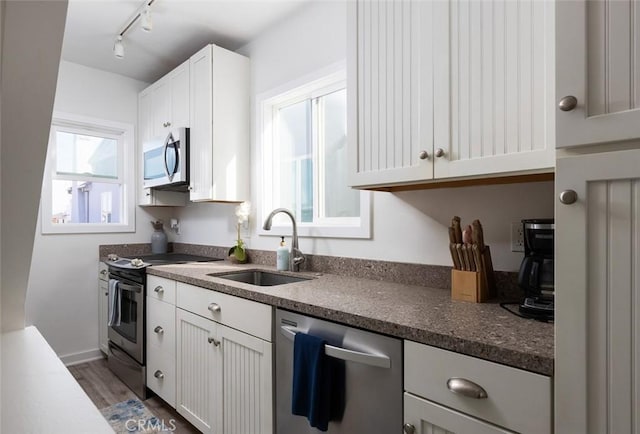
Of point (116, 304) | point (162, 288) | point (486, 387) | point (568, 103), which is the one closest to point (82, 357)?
point (116, 304)

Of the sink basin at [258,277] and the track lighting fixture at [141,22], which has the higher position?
the track lighting fixture at [141,22]

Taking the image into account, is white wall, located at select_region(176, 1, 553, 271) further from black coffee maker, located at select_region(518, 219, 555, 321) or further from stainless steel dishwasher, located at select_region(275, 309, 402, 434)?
stainless steel dishwasher, located at select_region(275, 309, 402, 434)

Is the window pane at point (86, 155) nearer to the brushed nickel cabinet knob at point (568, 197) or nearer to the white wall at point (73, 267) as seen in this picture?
the white wall at point (73, 267)

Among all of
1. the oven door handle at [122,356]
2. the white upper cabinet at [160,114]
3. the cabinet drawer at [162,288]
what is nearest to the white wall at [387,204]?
the white upper cabinet at [160,114]

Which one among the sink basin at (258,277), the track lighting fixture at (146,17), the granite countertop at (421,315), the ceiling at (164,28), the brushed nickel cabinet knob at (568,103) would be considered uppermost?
the ceiling at (164,28)

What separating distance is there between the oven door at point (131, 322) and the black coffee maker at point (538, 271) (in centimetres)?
241

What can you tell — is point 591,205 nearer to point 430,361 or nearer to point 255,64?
point 430,361

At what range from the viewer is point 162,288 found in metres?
2.43

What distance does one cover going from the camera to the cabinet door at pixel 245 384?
162cm

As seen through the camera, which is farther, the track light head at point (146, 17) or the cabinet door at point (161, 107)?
the cabinet door at point (161, 107)

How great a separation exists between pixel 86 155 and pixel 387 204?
2.96 metres

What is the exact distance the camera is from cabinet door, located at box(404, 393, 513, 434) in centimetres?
97

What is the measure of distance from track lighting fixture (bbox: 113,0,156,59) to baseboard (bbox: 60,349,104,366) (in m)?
2.56

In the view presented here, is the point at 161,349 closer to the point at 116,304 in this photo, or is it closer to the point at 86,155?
the point at 116,304
